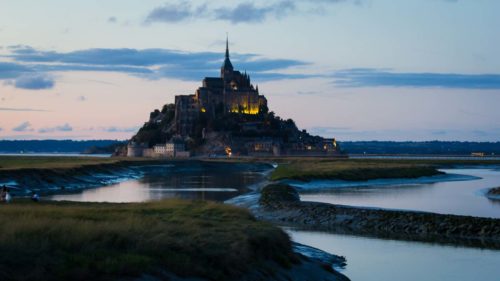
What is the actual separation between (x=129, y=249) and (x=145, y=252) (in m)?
0.34

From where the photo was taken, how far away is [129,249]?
15.0 m

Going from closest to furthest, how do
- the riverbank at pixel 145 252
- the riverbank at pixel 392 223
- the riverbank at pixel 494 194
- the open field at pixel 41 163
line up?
the riverbank at pixel 145 252, the riverbank at pixel 392 223, the riverbank at pixel 494 194, the open field at pixel 41 163

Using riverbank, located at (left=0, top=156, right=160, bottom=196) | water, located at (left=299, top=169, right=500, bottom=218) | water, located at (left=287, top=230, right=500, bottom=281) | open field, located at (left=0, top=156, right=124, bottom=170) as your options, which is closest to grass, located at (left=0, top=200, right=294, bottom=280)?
water, located at (left=287, top=230, right=500, bottom=281)

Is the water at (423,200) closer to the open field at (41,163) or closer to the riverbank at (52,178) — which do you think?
the riverbank at (52,178)

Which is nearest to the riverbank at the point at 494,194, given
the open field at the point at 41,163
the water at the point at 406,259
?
the water at the point at 406,259

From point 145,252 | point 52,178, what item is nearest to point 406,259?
point 145,252

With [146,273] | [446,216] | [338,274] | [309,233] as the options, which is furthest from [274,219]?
[146,273]

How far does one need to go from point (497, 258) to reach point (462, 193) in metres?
36.3

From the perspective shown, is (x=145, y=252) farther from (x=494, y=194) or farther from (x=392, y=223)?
(x=494, y=194)

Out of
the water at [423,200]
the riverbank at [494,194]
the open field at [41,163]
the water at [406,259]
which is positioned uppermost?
the open field at [41,163]

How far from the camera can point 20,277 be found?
457 inches

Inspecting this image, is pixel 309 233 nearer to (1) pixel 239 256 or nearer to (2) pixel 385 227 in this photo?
(2) pixel 385 227

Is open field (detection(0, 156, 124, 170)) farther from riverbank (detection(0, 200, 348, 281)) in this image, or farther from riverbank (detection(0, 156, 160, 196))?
riverbank (detection(0, 200, 348, 281))

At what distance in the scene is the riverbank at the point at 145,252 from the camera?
41.8ft
